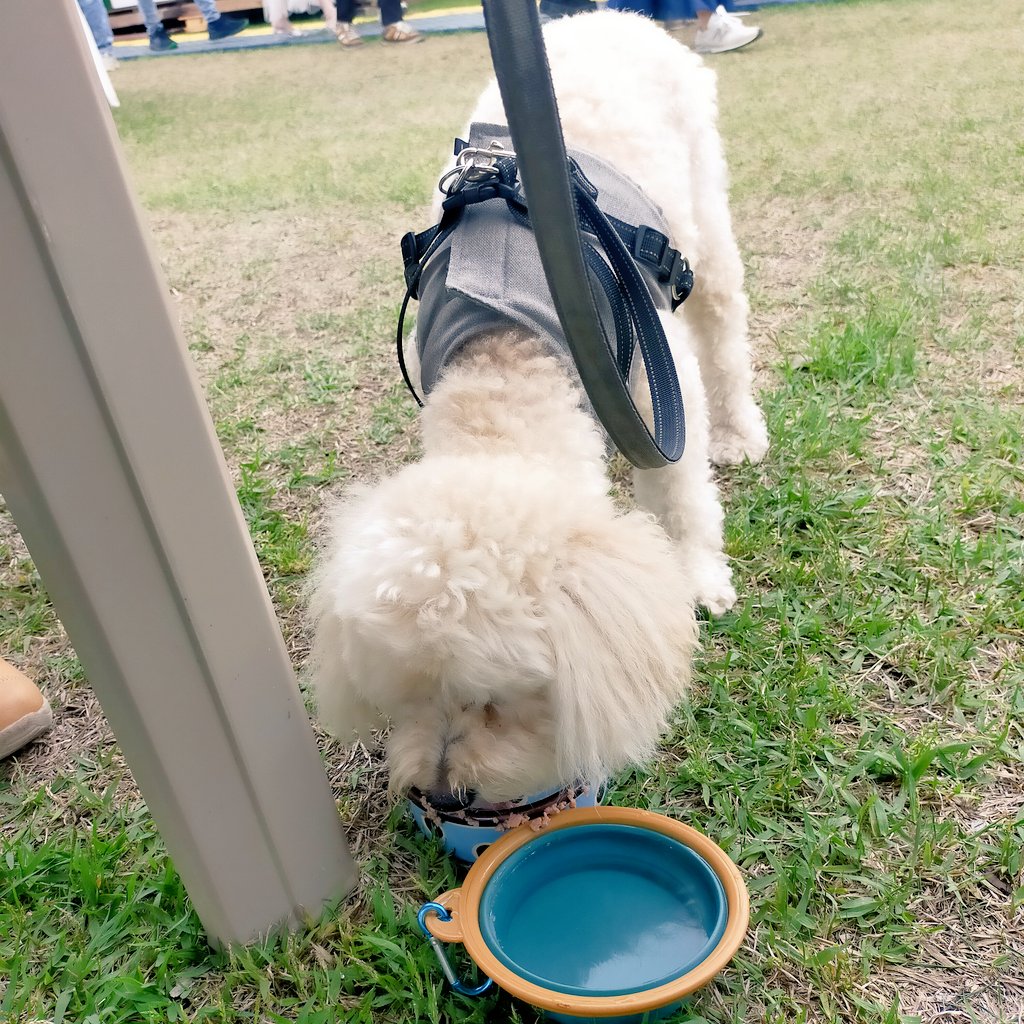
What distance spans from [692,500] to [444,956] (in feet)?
4.05

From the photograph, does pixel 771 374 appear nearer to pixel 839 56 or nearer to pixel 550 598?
pixel 550 598

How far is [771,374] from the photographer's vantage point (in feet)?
10.3

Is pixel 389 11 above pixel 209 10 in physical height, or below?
below

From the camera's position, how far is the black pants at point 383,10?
1102 centimetres

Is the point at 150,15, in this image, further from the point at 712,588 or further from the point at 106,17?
the point at 712,588

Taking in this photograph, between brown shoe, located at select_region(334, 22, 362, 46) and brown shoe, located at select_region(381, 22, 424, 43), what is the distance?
52cm

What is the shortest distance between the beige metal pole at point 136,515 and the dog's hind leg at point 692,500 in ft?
3.49

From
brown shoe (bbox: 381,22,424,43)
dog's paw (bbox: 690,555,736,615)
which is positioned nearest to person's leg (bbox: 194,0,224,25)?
brown shoe (bbox: 381,22,424,43)

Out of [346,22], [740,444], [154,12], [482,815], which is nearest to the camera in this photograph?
[482,815]

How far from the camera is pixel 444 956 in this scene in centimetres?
141

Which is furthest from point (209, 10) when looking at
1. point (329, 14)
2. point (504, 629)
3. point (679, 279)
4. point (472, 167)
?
point (504, 629)

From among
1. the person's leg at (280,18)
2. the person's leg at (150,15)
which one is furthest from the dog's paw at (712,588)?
the person's leg at (150,15)

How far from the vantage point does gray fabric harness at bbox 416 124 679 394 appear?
1861 mm

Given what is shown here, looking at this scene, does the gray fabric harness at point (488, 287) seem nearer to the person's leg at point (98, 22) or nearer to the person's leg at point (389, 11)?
the person's leg at point (389, 11)
